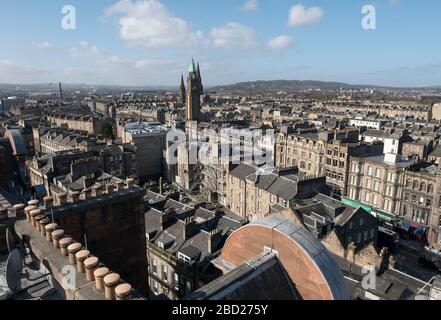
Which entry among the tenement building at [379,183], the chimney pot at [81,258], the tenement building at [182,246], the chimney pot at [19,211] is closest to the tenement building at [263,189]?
the tenement building at [182,246]

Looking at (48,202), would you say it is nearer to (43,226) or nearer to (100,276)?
(43,226)

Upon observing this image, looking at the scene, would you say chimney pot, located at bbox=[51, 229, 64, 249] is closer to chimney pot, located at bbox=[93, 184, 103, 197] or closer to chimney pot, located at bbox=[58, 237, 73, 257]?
chimney pot, located at bbox=[58, 237, 73, 257]

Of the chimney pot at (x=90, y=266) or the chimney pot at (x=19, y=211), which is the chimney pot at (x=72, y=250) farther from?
the chimney pot at (x=19, y=211)

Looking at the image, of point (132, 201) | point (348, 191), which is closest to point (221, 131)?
point (348, 191)

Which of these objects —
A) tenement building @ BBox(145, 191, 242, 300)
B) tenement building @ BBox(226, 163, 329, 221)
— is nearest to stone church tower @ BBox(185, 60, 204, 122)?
tenement building @ BBox(226, 163, 329, 221)

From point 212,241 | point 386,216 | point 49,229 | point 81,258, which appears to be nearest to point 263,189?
point 212,241
